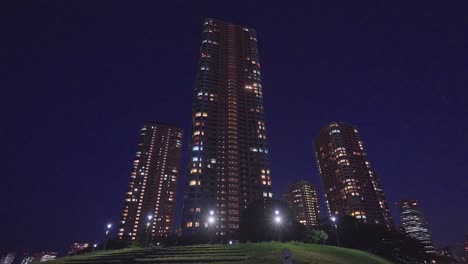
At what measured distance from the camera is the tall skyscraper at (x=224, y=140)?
13512 cm

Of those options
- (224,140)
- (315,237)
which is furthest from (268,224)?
(224,140)

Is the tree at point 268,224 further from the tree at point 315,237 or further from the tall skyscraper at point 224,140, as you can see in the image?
the tall skyscraper at point 224,140

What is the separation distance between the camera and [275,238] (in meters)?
74.9

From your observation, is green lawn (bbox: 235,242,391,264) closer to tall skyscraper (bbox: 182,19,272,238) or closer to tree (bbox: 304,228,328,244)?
tree (bbox: 304,228,328,244)

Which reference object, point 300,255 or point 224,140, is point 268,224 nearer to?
point 300,255

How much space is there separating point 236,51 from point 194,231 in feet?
429

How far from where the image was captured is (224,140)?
157m

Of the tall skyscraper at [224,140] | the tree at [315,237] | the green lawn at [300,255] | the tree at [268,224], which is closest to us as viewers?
the green lawn at [300,255]

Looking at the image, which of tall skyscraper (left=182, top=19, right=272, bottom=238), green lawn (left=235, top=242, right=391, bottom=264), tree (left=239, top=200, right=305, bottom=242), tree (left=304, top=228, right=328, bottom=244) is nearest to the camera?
green lawn (left=235, top=242, right=391, bottom=264)

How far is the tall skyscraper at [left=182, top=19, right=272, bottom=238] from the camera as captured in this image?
13512cm

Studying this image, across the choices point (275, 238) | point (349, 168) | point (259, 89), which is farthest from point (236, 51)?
point (275, 238)

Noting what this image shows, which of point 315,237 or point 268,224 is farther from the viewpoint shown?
point 268,224

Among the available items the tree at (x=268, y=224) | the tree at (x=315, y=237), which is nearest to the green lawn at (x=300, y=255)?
the tree at (x=315, y=237)

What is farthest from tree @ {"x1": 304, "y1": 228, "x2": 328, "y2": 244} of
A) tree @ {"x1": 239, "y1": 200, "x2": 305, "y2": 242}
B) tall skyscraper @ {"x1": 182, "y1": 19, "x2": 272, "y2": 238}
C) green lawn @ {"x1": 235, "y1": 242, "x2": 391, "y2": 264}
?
tall skyscraper @ {"x1": 182, "y1": 19, "x2": 272, "y2": 238}
